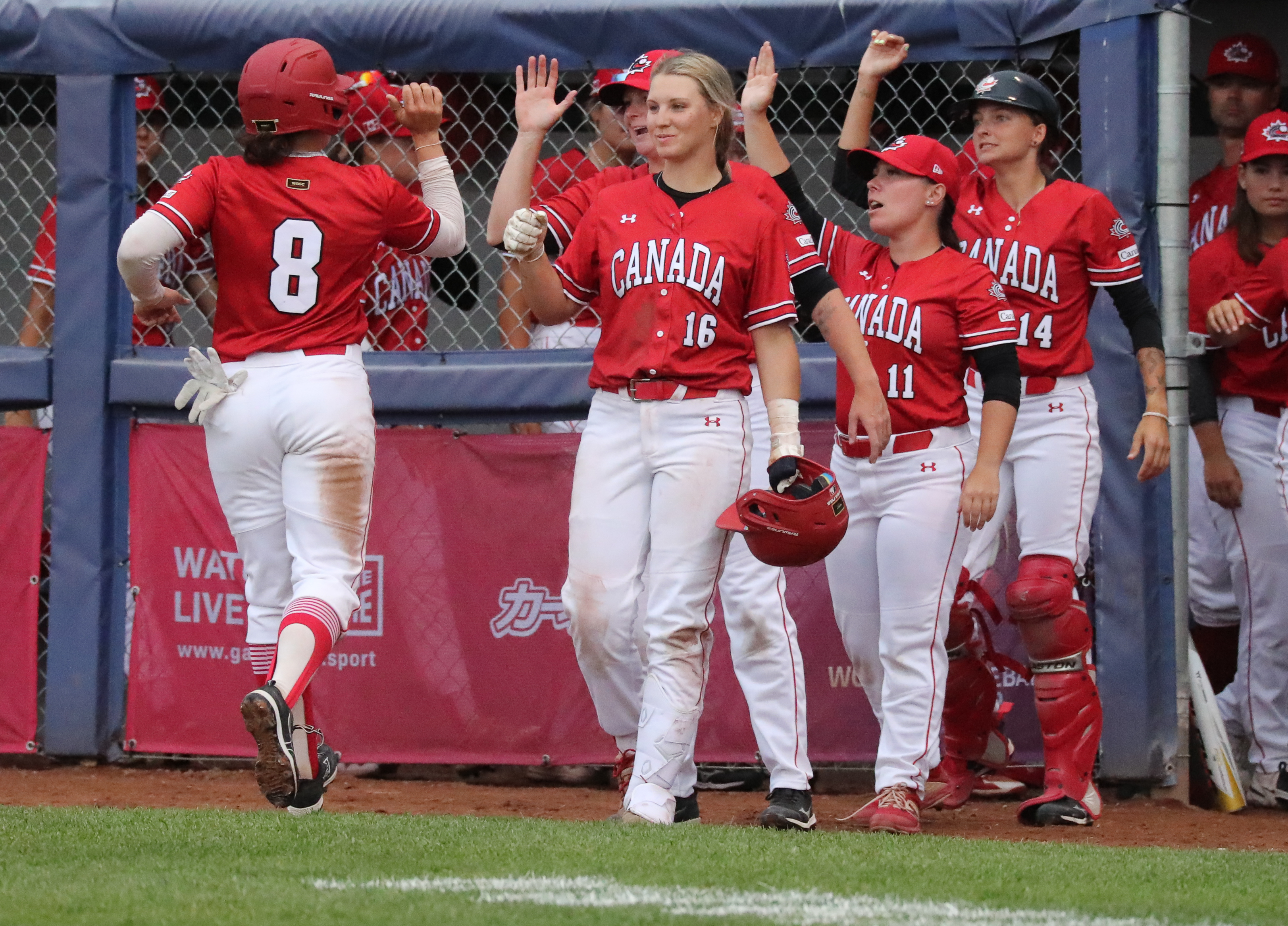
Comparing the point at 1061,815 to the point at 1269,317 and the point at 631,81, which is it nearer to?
the point at 1269,317

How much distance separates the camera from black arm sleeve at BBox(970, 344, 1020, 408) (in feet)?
14.0

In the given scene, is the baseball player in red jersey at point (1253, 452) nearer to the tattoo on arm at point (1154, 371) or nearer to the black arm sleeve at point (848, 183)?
the tattoo on arm at point (1154, 371)

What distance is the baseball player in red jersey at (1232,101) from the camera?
586 cm

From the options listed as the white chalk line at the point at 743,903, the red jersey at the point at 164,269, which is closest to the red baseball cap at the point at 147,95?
the red jersey at the point at 164,269

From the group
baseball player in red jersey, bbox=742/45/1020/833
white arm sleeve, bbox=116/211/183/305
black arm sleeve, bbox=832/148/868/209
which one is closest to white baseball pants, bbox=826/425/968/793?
baseball player in red jersey, bbox=742/45/1020/833

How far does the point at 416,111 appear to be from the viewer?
4.44 meters

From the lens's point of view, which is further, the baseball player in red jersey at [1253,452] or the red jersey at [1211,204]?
the red jersey at [1211,204]

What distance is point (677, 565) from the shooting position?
3.99 meters

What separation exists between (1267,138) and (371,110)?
118 inches

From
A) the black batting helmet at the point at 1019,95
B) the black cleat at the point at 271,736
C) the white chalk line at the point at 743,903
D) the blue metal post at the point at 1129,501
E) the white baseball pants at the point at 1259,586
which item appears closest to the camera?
the white chalk line at the point at 743,903

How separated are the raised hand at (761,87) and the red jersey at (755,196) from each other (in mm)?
155

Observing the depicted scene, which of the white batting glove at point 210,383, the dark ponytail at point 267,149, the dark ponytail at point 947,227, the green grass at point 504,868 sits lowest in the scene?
the green grass at point 504,868

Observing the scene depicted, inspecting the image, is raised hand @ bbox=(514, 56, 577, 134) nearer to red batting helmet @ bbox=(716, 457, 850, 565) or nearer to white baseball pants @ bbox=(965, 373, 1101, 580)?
red batting helmet @ bbox=(716, 457, 850, 565)

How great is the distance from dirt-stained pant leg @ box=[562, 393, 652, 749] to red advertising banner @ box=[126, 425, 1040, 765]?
126 cm
